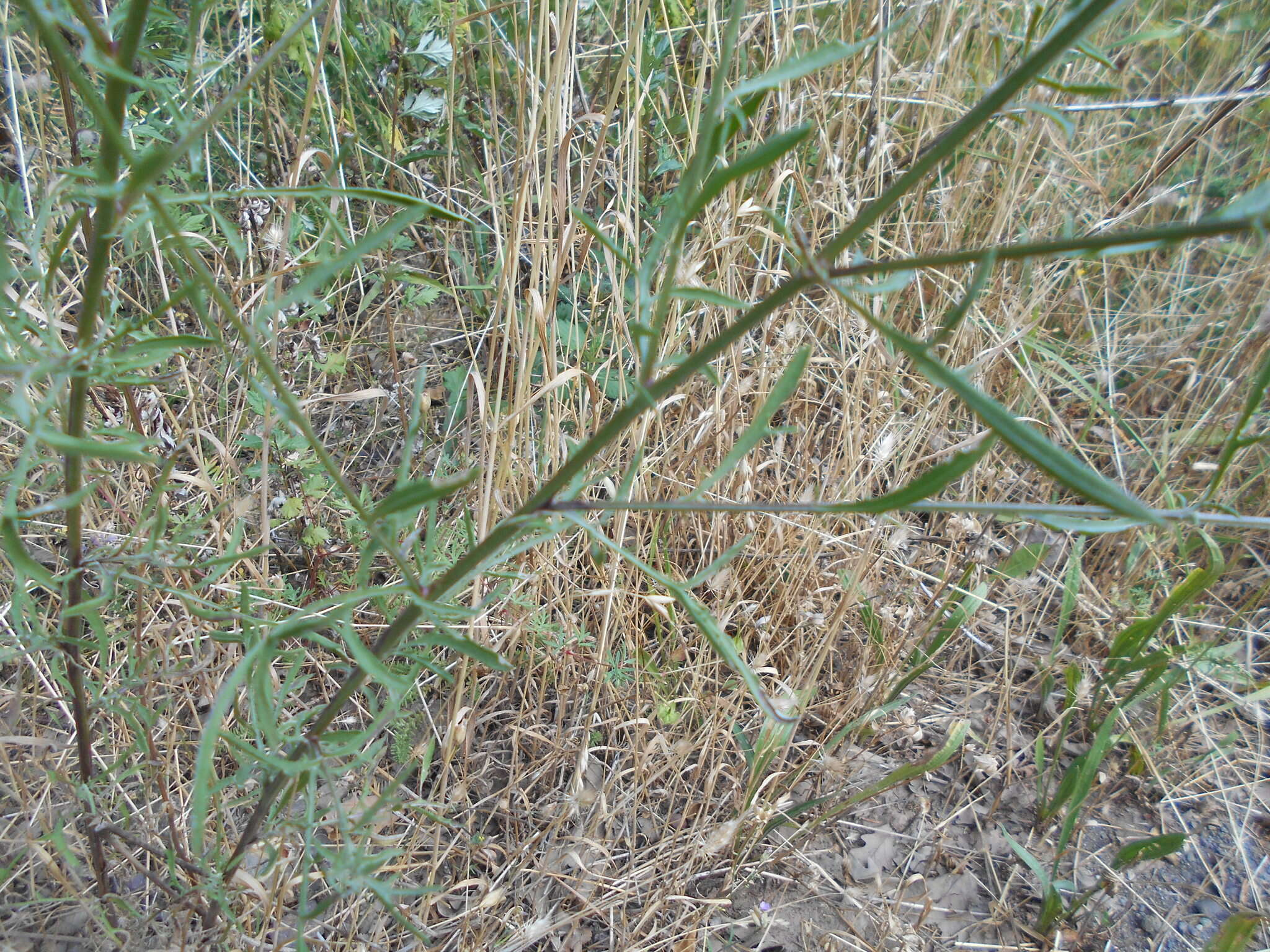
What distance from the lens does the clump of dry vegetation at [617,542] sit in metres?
1.21

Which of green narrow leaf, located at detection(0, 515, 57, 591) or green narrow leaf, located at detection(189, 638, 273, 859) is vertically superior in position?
green narrow leaf, located at detection(0, 515, 57, 591)

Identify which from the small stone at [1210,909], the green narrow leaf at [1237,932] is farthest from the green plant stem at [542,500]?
the small stone at [1210,909]

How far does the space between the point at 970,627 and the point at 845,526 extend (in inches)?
17.9

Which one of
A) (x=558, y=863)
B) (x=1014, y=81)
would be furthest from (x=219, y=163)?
(x=1014, y=81)

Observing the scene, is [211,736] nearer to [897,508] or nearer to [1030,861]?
[897,508]

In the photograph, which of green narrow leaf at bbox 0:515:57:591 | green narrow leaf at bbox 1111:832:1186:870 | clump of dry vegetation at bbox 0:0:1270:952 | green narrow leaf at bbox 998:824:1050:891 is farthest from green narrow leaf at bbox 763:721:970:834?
green narrow leaf at bbox 0:515:57:591

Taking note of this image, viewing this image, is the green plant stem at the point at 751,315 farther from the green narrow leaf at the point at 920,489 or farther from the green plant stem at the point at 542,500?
the green narrow leaf at the point at 920,489

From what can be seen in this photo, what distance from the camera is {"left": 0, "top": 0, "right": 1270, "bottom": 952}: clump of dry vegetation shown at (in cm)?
121

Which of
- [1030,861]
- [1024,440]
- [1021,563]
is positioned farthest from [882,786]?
[1024,440]

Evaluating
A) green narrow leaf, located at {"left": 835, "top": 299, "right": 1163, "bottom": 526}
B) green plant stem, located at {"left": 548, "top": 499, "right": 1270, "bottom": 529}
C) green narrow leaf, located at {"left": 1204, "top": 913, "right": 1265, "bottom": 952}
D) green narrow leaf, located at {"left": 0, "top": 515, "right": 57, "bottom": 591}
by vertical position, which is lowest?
green narrow leaf, located at {"left": 1204, "top": 913, "right": 1265, "bottom": 952}

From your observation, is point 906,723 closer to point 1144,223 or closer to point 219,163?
point 1144,223

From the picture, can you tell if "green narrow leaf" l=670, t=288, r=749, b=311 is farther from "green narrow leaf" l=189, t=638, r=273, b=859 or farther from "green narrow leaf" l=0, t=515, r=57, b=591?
"green narrow leaf" l=0, t=515, r=57, b=591

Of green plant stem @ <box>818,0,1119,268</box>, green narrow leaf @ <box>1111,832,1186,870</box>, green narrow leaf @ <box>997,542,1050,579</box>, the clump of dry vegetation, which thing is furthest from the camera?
green narrow leaf @ <box>997,542,1050,579</box>

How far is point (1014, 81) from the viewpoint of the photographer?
1.61ft
